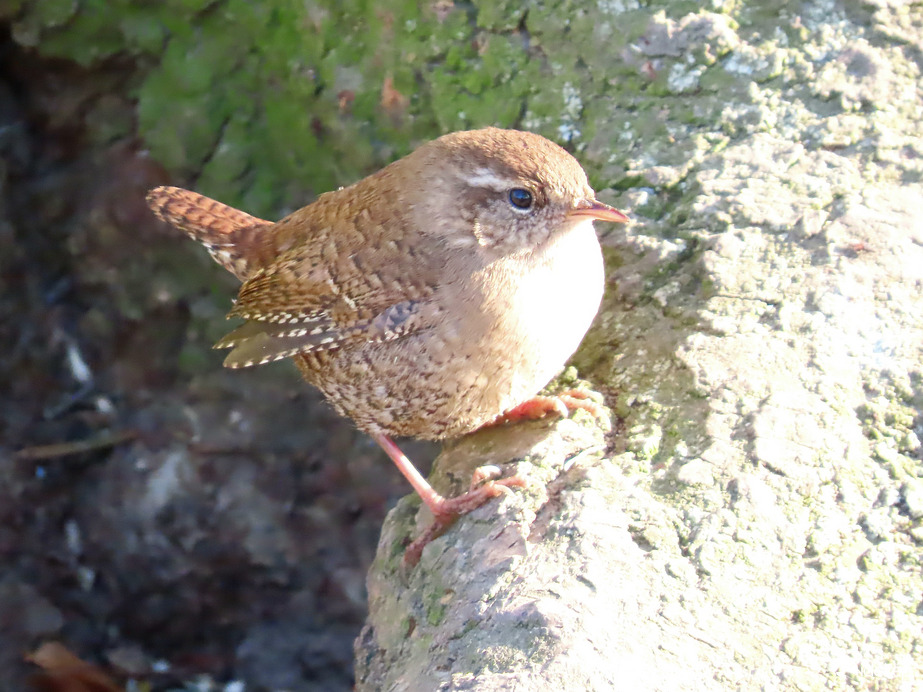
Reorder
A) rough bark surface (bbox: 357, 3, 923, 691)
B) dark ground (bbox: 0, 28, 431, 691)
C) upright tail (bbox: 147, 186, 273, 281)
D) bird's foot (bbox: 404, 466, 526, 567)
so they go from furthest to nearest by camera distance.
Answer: dark ground (bbox: 0, 28, 431, 691)
upright tail (bbox: 147, 186, 273, 281)
bird's foot (bbox: 404, 466, 526, 567)
rough bark surface (bbox: 357, 3, 923, 691)

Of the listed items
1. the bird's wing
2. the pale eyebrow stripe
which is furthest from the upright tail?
the pale eyebrow stripe

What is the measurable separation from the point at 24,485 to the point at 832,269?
368 cm

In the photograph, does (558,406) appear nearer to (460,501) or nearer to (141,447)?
(460,501)

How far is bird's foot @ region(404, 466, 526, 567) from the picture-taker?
2.30 meters

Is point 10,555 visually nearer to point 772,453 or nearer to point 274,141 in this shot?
point 274,141

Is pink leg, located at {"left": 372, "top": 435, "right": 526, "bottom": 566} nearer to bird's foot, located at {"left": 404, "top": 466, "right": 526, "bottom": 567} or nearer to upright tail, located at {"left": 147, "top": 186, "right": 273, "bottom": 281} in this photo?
bird's foot, located at {"left": 404, "top": 466, "right": 526, "bottom": 567}

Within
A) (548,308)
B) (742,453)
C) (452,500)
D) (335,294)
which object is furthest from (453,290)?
(742,453)

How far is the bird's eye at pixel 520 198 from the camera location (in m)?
2.43

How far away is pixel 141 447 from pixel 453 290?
2584 millimetres

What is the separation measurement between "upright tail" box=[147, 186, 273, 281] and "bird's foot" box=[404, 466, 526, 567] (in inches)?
47.4

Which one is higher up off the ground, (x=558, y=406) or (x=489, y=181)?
(x=489, y=181)

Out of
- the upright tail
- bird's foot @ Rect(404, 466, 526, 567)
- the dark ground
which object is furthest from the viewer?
the dark ground

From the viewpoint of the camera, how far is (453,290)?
2439mm

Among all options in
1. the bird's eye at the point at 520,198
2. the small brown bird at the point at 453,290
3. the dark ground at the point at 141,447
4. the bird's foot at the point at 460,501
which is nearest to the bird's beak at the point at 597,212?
the small brown bird at the point at 453,290
